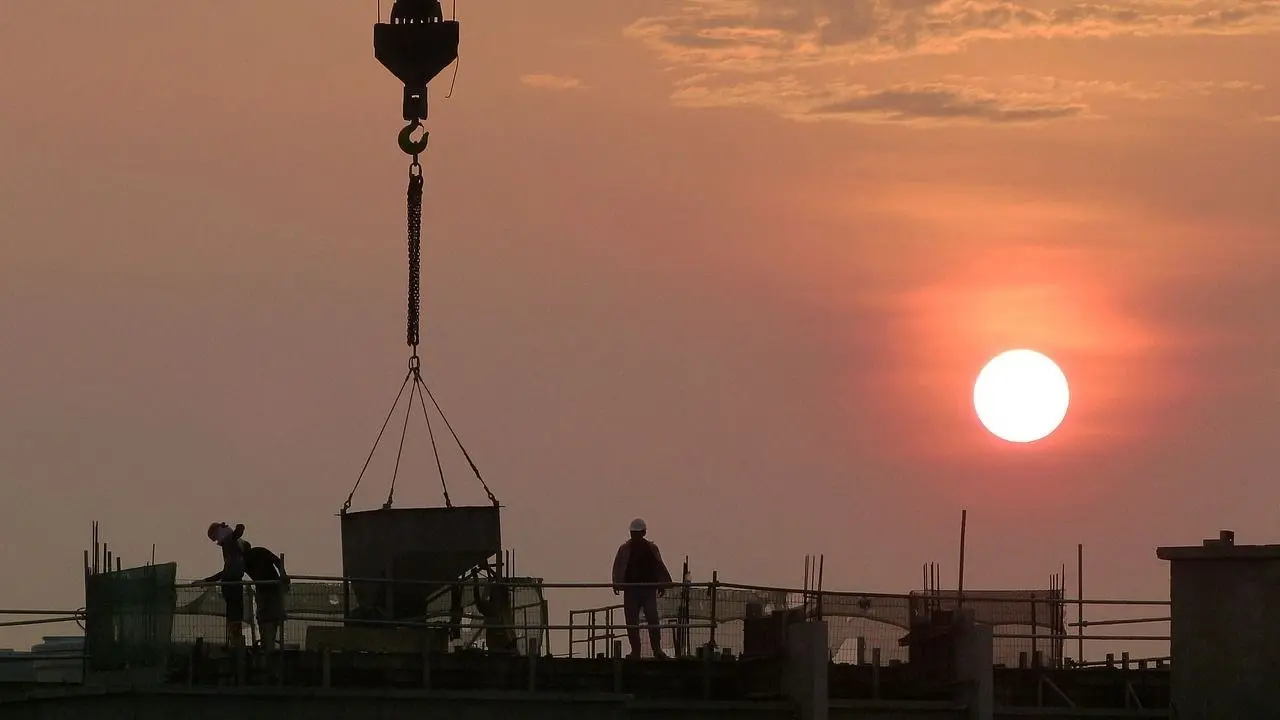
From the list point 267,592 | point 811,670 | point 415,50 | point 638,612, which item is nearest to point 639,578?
point 638,612

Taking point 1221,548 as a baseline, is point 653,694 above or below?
below

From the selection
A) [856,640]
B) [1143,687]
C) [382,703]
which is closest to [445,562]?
[382,703]

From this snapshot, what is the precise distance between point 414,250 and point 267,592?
231 inches

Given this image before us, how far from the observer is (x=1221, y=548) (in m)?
28.2

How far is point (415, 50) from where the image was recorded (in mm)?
34531

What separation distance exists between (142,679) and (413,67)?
9741mm

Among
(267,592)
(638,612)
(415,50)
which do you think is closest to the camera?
(267,592)

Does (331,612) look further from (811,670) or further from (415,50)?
(415,50)

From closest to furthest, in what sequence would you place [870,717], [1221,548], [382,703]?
[1221,548] < [382,703] < [870,717]

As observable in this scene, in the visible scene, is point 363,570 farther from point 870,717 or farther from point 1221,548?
point 1221,548

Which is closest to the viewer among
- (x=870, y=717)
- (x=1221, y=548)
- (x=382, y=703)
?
(x=1221, y=548)

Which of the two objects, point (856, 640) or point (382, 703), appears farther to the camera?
point (856, 640)

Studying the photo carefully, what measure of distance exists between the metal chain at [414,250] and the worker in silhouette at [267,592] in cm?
490

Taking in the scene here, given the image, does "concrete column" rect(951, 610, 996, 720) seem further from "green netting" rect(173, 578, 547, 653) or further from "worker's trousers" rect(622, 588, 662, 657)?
"green netting" rect(173, 578, 547, 653)
